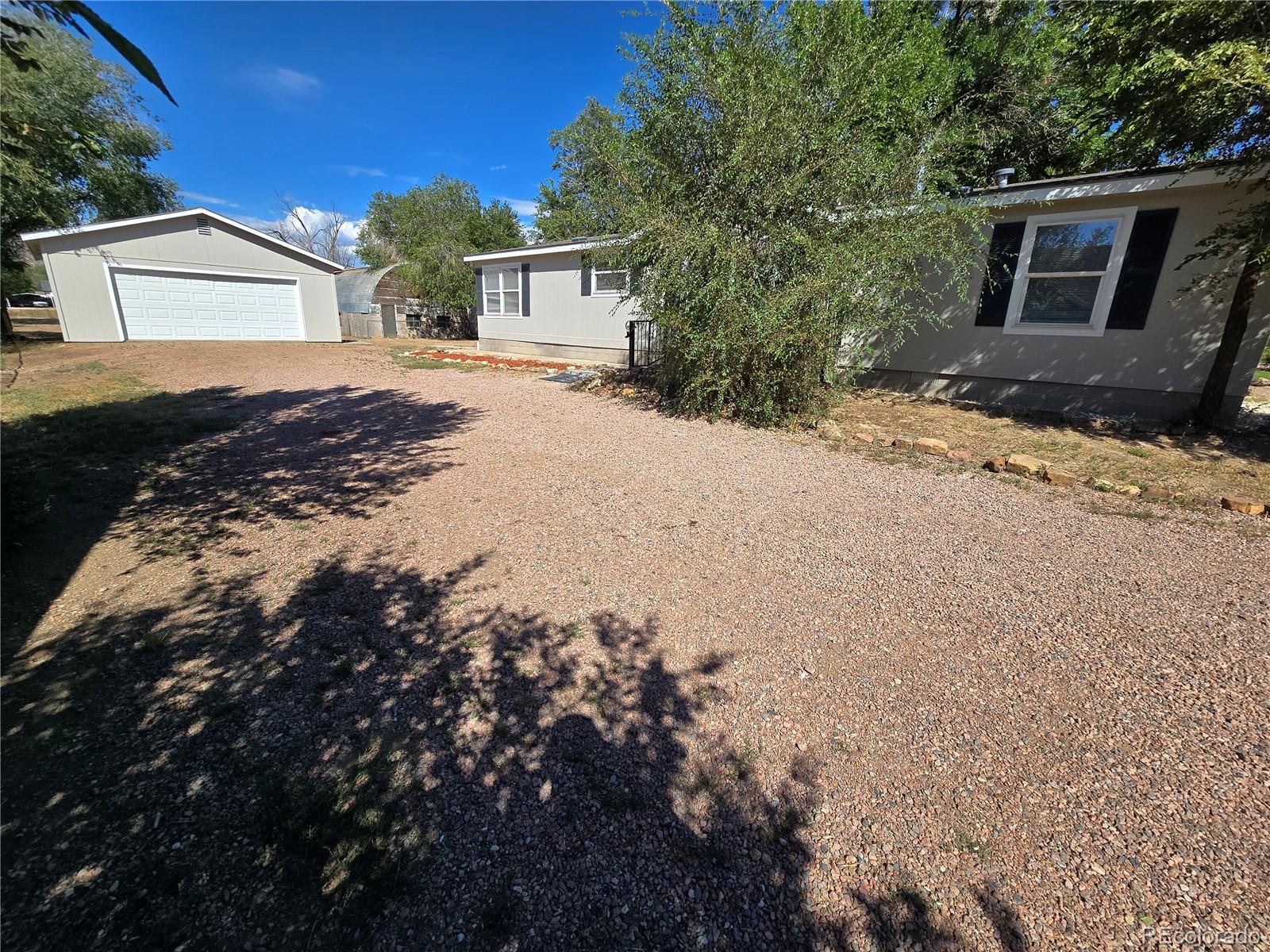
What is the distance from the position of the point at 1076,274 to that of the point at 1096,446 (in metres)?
2.94

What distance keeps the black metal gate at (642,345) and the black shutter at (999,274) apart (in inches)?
216

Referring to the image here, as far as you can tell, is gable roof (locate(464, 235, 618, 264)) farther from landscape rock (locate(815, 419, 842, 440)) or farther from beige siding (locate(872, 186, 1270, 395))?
beige siding (locate(872, 186, 1270, 395))

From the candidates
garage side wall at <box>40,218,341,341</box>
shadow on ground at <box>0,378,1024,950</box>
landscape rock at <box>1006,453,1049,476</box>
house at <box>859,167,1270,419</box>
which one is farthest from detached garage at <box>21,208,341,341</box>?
landscape rock at <box>1006,453,1049,476</box>

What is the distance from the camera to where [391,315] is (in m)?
24.1

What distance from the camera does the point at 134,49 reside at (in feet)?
3.09

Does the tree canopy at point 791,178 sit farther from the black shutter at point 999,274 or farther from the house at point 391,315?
the house at point 391,315

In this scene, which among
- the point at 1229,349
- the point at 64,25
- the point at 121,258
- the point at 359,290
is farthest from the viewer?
the point at 359,290

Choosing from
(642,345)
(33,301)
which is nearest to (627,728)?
(642,345)

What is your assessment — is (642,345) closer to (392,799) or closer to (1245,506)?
(1245,506)

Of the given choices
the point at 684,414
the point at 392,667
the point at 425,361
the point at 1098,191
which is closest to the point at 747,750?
the point at 392,667

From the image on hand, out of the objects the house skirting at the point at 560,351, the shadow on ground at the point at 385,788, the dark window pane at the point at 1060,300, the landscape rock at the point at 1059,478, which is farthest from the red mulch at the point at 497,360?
the shadow on ground at the point at 385,788

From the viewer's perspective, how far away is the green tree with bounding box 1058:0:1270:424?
511 cm

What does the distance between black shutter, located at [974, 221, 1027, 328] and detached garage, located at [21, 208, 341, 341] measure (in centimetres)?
1962

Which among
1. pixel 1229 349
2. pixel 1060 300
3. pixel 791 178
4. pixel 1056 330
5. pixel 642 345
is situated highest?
A: pixel 791 178
